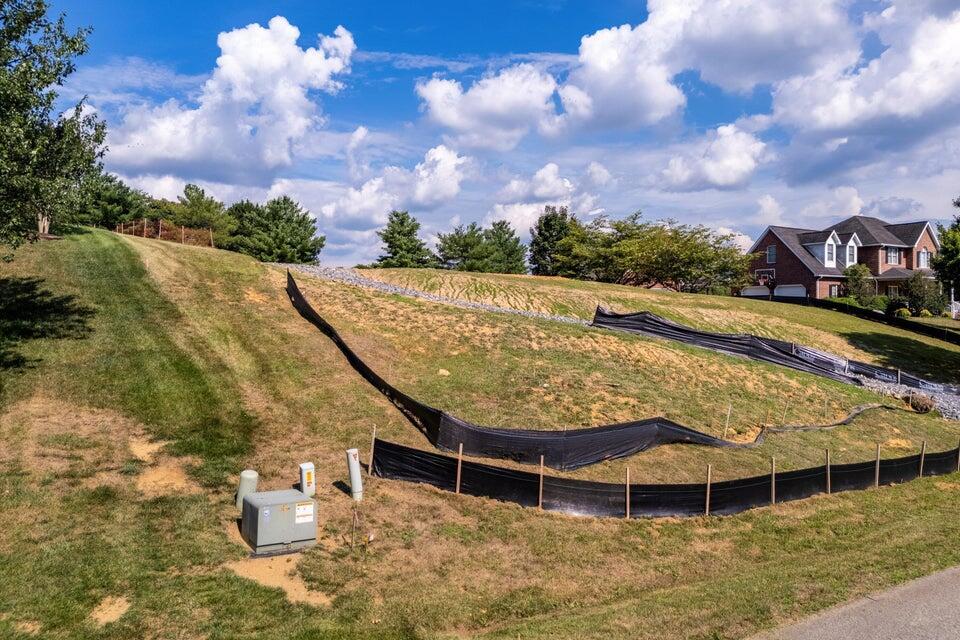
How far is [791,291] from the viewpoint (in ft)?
217

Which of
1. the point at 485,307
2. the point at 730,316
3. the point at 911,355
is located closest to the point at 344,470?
the point at 485,307

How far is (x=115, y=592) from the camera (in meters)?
10.9

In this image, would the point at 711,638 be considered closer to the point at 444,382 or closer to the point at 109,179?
the point at 444,382

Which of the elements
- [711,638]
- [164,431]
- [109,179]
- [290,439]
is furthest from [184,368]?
[109,179]

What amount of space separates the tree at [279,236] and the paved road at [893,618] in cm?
6108

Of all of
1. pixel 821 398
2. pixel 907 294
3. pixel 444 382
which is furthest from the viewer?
pixel 907 294

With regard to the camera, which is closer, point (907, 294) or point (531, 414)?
point (531, 414)

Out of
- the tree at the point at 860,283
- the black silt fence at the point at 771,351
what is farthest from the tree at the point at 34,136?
the tree at the point at 860,283

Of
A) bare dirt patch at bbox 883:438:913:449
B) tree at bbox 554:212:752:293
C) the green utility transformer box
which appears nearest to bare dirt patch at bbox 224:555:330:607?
the green utility transformer box

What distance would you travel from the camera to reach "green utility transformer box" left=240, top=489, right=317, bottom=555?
Result: 1266 centimetres

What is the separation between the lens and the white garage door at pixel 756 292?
68938 millimetres

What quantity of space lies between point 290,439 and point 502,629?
11.0 m

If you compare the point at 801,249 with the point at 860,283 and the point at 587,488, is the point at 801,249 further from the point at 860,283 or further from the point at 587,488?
the point at 587,488

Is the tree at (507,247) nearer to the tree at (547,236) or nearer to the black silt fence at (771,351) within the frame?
the tree at (547,236)
